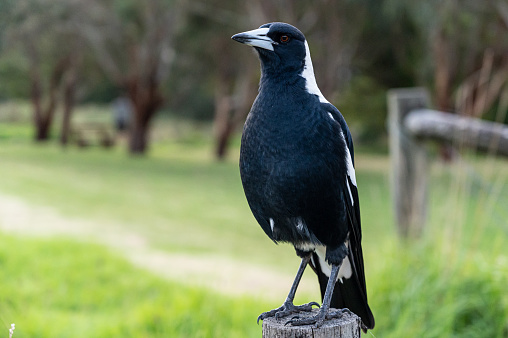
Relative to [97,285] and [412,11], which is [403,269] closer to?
[97,285]

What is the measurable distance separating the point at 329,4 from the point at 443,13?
210cm

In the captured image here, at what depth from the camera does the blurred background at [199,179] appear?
3166 millimetres

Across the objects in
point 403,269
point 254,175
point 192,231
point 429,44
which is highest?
point 429,44

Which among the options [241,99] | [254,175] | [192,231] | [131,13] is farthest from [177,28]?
[254,175]

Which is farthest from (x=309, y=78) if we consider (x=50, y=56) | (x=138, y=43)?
(x=138, y=43)

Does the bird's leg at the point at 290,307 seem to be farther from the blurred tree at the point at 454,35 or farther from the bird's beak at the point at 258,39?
the blurred tree at the point at 454,35

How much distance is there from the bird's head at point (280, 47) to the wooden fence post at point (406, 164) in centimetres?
271

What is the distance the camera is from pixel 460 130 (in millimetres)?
3291

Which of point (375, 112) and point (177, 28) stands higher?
point (177, 28)

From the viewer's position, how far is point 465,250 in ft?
11.0

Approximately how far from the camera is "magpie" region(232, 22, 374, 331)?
1.24 meters

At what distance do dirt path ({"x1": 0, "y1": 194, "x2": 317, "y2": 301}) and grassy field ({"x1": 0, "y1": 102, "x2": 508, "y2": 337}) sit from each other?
146mm

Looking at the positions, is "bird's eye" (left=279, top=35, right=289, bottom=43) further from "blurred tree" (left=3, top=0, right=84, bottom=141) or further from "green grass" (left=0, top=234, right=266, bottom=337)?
"blurred tree" (left=3, top=0, right=84, bottom=141)

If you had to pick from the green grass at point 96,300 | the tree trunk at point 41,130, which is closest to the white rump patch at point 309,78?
the green grass at point 96,300
